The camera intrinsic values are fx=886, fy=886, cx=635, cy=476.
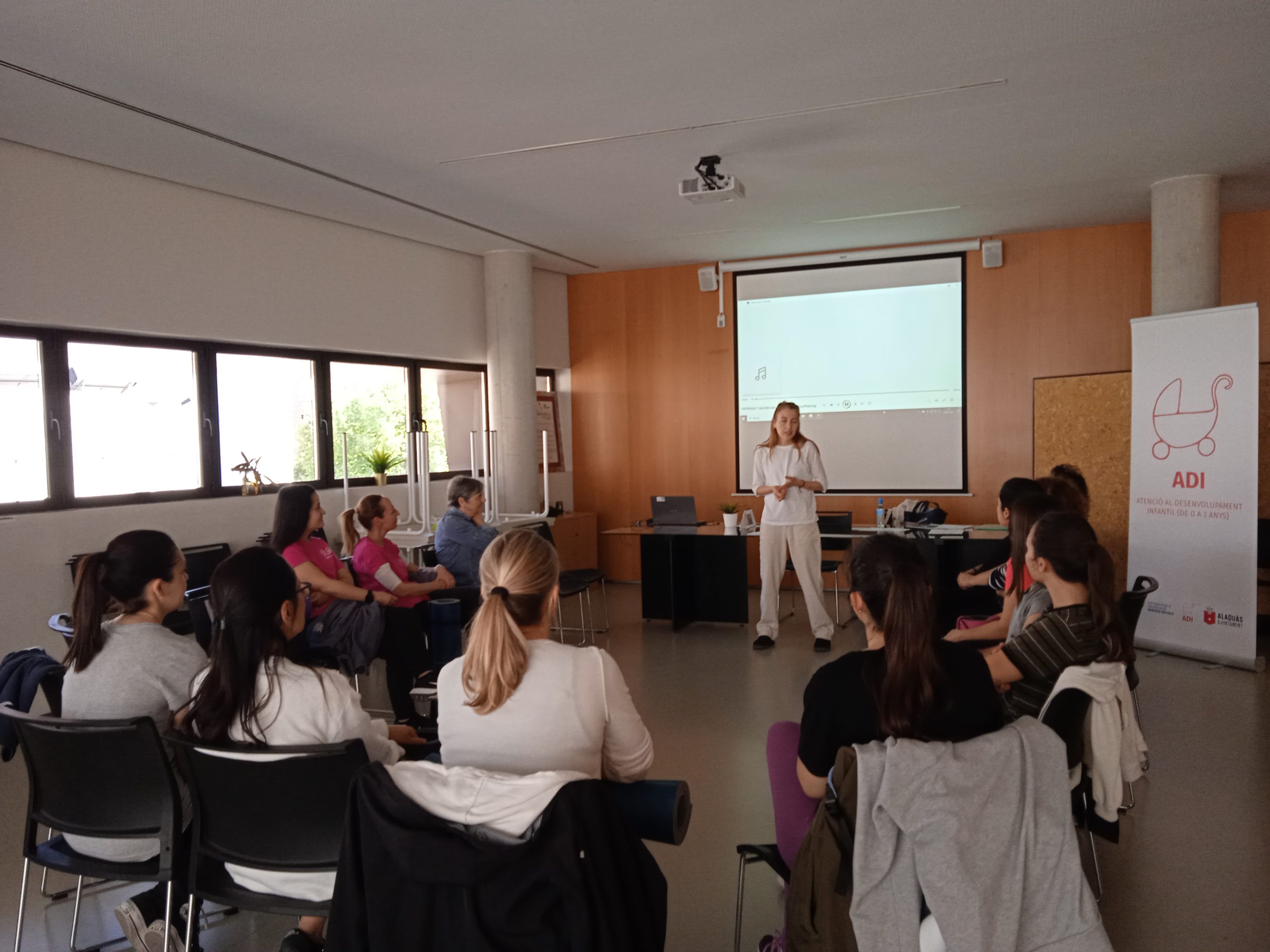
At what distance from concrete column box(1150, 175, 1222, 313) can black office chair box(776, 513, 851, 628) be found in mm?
2520

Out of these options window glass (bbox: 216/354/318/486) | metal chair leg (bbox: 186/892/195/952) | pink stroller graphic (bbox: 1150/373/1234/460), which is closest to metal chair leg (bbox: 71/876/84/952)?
metal chair leg (bbox: 186/892/195/952)

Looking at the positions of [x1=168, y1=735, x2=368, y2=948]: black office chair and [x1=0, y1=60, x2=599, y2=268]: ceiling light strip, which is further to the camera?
[x1=0, y1=60, x2=599, y2=268]: ceiling light strip

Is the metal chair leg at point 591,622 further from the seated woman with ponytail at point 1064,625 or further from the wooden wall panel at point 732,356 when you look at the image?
the seated woman with ponytail at point 1064,625

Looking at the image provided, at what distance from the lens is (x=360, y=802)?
1532 millimetres

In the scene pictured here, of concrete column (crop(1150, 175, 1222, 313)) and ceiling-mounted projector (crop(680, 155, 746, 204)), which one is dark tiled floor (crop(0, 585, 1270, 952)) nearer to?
concrete column (crop(1150, 175, 1222, 313))

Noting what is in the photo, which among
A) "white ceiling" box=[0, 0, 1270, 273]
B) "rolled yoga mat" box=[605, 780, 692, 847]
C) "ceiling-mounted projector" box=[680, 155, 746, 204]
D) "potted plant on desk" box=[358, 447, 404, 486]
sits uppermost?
"white ceiling" box=[0, 0, 1270, 273]

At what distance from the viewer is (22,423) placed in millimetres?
4648

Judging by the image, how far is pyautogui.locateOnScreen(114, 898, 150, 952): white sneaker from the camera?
2.33 meters

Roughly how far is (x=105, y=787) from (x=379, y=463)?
4.79 meters

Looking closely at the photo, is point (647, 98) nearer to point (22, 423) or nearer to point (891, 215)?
point (891, 215)

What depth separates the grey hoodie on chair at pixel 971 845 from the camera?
1610mm

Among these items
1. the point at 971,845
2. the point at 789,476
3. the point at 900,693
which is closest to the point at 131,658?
the point at 900,693

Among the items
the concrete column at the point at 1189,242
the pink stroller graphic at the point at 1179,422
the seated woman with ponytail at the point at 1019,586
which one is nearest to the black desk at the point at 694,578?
the pink stroller graphic at the point at 1179,422

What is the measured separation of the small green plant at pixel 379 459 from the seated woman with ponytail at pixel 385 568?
6.29 feet
